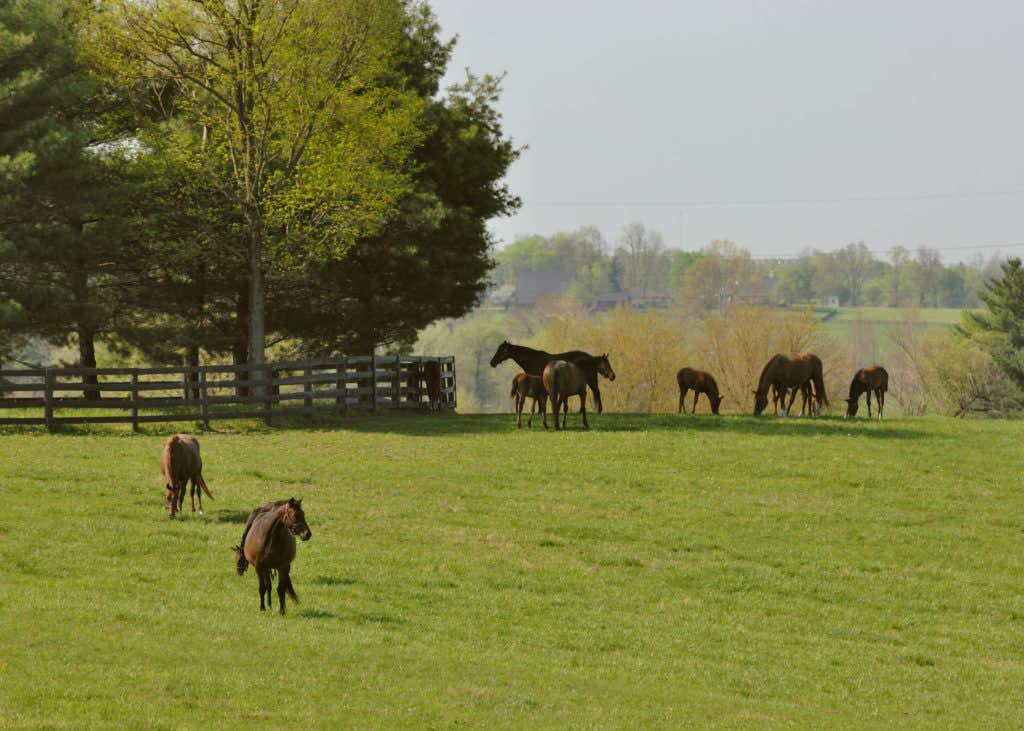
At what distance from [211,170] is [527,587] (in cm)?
2232

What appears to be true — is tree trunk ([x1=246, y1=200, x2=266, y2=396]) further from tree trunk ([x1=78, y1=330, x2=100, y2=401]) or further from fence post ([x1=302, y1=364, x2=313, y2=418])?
tree trunk ([x1=78, y1=330, x2=100, y2=401])

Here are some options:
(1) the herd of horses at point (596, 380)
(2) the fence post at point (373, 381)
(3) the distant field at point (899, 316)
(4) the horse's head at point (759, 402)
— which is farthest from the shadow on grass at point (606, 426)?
(3) the distant field at point (899, 316)

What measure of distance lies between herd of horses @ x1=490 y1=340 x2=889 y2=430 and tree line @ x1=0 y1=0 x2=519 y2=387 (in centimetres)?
603

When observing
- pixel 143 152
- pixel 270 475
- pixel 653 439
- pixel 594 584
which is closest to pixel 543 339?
pixel 143 152

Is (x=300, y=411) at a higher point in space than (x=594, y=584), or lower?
higher

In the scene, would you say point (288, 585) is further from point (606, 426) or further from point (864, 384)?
point (864, 384)

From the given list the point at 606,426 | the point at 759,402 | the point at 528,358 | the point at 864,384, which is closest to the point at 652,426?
the point at 606,426

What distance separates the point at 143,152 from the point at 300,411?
10.2 meters

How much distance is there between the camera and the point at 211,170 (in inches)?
1305

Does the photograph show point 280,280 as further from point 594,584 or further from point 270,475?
point 594,584

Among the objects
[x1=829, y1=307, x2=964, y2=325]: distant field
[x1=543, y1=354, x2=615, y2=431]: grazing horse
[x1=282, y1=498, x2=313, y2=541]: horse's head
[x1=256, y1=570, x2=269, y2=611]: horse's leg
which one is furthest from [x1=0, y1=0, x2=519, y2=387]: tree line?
[x1=829, y1=307, x2=964, y2=325]: distant field

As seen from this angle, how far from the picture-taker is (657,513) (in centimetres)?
1973

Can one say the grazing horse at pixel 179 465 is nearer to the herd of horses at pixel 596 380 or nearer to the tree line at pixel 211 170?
the herd of horses at pixel 596 380

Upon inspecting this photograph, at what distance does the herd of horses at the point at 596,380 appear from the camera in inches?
1135
